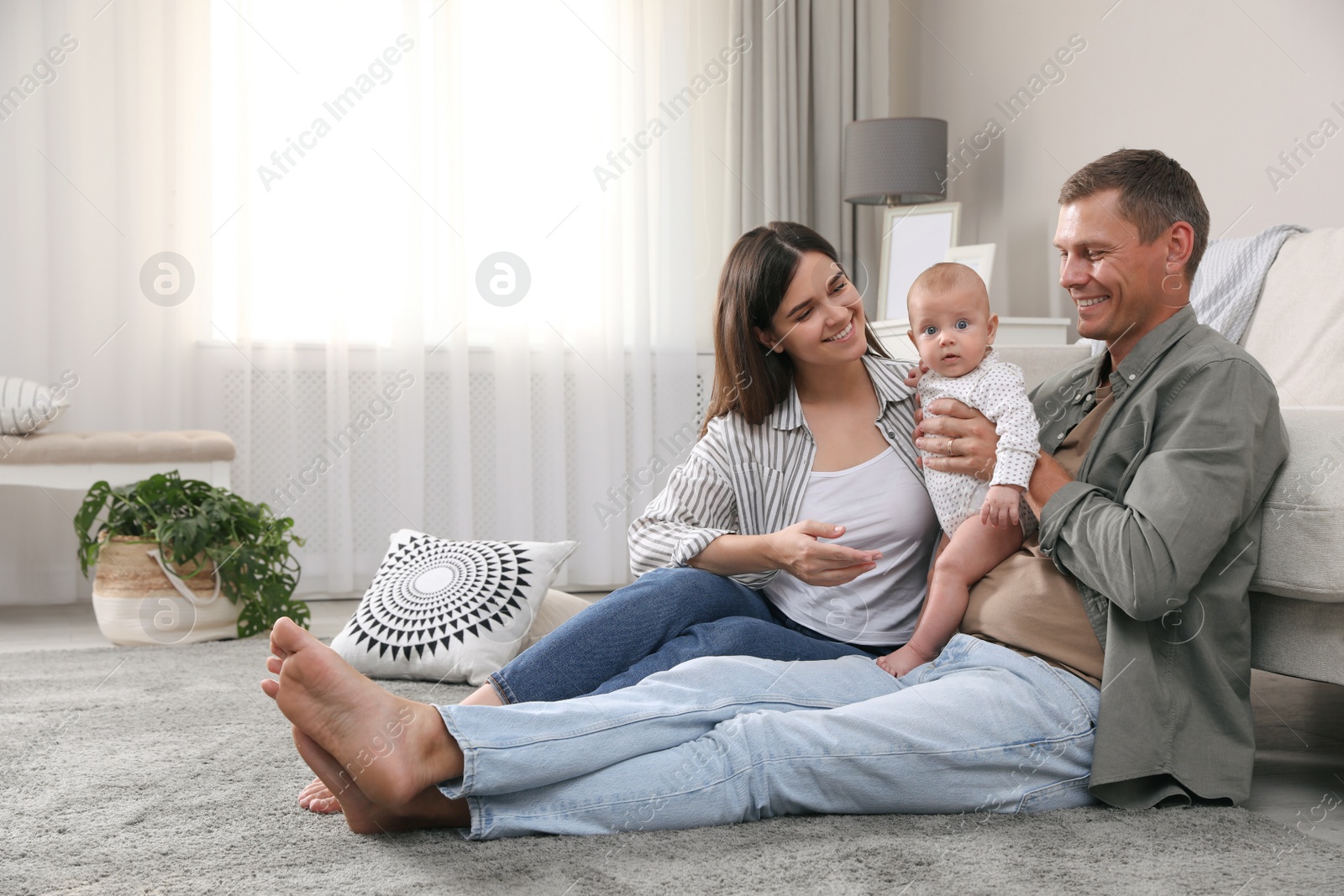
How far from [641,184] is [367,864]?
2.89 m

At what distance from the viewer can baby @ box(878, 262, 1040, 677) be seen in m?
1.33

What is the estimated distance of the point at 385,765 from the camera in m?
1.05

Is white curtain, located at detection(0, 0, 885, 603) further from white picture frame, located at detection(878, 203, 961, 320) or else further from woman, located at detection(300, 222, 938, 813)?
woman, located at detection(300, 222, 938, 813)

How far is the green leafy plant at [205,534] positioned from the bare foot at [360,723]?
1.65 meters

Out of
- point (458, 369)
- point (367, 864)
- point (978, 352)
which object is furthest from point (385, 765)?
point (458, 369)

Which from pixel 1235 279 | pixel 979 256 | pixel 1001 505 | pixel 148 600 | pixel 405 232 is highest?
pixel 405 232

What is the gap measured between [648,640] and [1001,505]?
45cm

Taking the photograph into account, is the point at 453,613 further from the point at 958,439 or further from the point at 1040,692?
the point at 1040,692

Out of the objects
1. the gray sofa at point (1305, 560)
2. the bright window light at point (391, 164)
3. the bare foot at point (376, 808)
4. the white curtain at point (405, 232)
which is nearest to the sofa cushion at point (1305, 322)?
the gray sofa at point (1305, 560)

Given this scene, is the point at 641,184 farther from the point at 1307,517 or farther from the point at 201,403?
the point at 1307,517

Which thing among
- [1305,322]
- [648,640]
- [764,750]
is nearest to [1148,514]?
[764,750]

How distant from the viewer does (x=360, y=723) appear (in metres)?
1.06

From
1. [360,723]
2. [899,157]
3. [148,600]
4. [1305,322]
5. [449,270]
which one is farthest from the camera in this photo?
[449,270]

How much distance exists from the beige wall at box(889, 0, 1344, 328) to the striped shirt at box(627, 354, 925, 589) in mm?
1489
